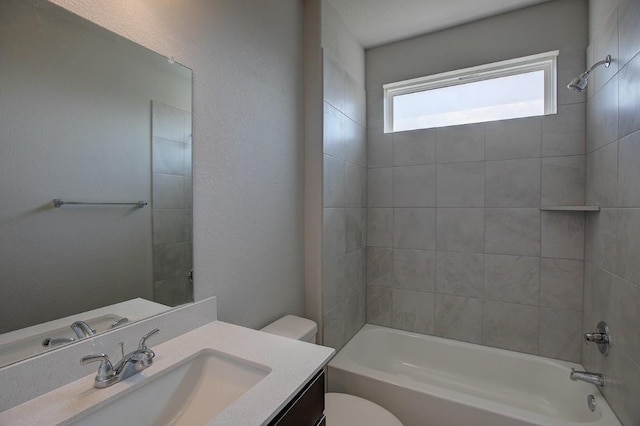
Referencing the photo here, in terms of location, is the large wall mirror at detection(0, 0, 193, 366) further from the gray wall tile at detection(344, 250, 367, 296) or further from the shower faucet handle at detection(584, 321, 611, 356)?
the shower faucet handle at detection(584, 321, 611, 356)

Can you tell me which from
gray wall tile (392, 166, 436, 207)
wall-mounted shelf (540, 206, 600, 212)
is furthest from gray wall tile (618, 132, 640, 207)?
gray wall tile (392, 166, 436, 207)

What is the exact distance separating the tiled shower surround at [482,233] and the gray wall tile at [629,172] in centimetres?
56

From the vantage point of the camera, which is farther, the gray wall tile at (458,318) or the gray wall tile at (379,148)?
the gray wall tile at (379,148)

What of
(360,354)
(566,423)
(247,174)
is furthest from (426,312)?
(247,174)

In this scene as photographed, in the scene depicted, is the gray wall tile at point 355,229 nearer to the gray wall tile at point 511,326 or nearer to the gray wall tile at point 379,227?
→ the gray wall tile at point 379,227

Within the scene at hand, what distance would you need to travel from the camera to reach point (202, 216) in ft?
3.95

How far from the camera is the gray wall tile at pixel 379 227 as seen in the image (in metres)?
2.46

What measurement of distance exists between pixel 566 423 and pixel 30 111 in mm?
2408

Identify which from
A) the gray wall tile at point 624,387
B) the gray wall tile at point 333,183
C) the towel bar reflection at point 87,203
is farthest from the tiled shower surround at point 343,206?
the gray wall tile at point 624,387

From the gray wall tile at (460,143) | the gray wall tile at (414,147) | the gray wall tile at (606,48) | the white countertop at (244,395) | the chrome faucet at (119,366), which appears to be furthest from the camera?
the gray wall tile at (414,147)

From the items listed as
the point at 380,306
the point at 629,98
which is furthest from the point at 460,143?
the point at 380,306

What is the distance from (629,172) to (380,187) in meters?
1.48

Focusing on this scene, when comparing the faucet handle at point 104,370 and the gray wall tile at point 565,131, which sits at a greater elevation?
the gray wall tile at point 565,131

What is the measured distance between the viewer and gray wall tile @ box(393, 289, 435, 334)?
2338 mm
